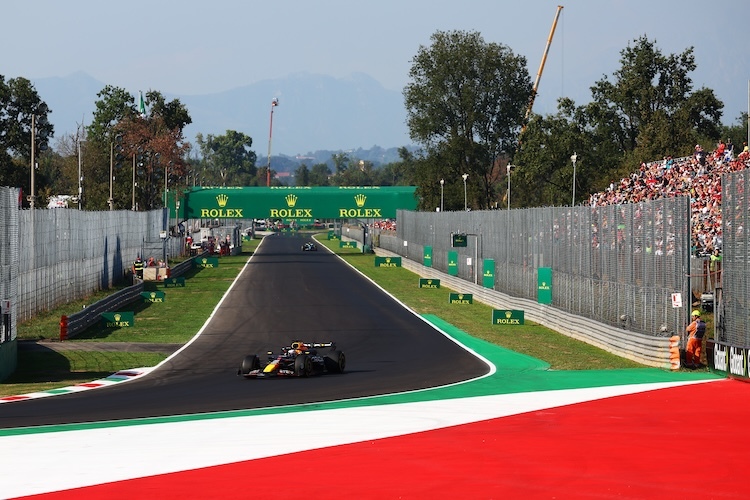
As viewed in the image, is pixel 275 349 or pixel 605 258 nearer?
pixel 275 349

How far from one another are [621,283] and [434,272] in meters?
40.8

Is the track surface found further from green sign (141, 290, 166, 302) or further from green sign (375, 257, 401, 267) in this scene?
green sign (375, 257, 401, 267)

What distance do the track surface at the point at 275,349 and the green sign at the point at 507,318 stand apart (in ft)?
8.84

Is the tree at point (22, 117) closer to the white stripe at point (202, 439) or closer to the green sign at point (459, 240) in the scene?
the green sign at point (459, 240)

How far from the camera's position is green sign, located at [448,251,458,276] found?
236ft

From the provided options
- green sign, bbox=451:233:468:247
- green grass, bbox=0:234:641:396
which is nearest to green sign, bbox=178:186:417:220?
green grass, bbox=0:234:641:396

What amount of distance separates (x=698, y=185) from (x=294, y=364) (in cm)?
3266

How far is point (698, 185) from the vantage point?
56469mm

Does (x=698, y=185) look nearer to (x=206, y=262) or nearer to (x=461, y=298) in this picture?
(x=461, y=298)

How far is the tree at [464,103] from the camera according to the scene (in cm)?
12581

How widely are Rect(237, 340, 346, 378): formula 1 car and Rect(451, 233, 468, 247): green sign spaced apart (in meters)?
35.1

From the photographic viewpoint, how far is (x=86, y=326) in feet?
139

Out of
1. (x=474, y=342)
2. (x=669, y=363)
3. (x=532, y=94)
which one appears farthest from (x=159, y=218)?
(x=669, y=363)

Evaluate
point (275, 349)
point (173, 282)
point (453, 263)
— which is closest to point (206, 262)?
point (173, 282)
